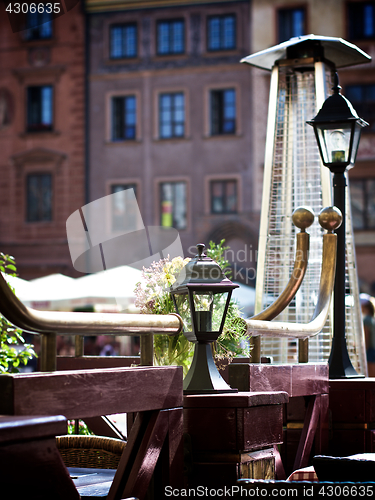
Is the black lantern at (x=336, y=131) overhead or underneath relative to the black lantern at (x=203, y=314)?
overhead

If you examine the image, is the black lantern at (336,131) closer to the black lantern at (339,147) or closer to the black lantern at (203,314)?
the black lantern at (339,147)

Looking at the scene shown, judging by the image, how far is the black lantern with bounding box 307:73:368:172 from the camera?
15.5ft

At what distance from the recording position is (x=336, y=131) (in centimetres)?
477

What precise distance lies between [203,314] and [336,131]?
236 cm

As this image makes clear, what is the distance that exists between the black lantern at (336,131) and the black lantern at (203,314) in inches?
85.6

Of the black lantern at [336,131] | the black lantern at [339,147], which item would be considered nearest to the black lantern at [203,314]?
the black lantern at [339,147]

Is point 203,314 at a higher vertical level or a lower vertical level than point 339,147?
lower

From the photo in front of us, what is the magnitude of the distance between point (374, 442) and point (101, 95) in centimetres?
2058

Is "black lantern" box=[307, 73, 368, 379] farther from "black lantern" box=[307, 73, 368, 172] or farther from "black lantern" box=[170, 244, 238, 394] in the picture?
"black lantern" box=[170, 244, 238, 394]

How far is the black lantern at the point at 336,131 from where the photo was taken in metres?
4.73

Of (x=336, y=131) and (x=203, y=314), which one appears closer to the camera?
(x=203, y=314)

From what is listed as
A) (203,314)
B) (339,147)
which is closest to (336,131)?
(339,147)

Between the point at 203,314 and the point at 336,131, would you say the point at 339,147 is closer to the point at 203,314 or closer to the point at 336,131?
the point at 336,131

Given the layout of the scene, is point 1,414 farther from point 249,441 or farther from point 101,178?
point 101,178
